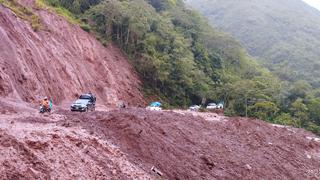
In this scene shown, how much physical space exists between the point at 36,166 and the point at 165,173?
6.49 meters

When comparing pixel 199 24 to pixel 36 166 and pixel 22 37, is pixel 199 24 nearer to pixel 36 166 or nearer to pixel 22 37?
pixel 22 37

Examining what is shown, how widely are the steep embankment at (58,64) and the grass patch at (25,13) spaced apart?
73cm

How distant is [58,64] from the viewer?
128 ft

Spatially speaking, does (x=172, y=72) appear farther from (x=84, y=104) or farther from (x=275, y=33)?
(x=275, y=33)

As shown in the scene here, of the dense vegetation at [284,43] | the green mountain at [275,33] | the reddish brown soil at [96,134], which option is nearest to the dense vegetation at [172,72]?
the dense vegetation at [284,43]

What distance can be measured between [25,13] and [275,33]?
4689 inches

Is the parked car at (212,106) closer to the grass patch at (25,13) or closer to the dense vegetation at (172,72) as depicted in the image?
the dense vegetation at (172,72)

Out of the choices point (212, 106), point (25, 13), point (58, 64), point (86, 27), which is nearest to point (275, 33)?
point (212, 106)

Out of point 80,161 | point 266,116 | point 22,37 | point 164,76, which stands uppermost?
point 22,37

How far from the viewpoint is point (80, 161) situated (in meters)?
16.0

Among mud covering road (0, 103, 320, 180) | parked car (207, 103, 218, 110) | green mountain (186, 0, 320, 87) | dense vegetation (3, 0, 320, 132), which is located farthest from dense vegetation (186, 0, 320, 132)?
mud covering road (0, 103, 320, 180)

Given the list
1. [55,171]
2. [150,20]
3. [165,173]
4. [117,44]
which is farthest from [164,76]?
[55,171]

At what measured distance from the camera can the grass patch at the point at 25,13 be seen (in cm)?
3961

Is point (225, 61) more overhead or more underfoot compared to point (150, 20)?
more underfoot
